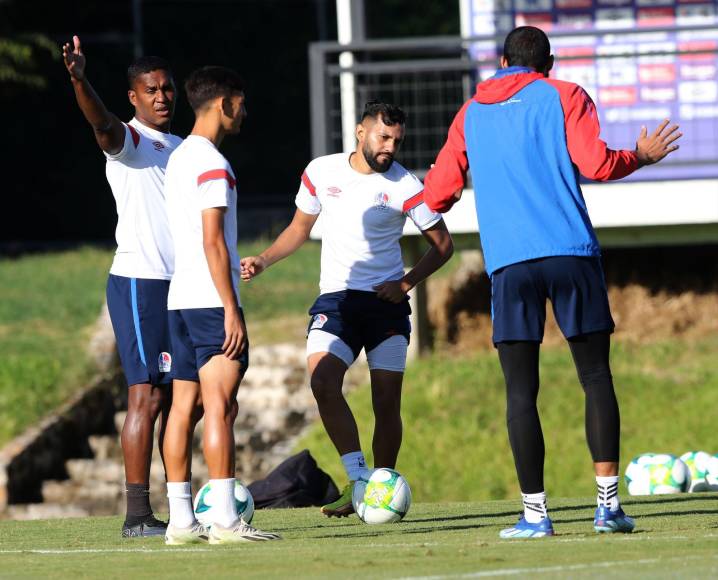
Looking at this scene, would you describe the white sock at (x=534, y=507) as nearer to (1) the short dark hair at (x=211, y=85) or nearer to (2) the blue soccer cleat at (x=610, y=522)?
(2) the blue soccer cleat at (x=610, y=522)

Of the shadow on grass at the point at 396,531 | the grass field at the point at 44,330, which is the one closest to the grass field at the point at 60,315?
the grass field at the point at 44,330

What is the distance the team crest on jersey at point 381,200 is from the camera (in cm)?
819

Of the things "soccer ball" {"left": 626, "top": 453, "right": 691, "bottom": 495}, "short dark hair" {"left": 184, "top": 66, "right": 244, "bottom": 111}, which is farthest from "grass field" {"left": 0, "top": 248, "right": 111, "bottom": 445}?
"short dark hair" {"left": 184, "top": 66, "right": 244, "bottom": 111}

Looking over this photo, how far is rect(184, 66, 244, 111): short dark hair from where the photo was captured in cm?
675

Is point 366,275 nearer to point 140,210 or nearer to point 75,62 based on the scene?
point 140,210

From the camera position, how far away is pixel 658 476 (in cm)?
1059

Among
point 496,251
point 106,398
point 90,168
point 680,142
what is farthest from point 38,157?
point 496,251

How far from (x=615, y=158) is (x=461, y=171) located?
0.70 metres

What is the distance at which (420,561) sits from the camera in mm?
5777

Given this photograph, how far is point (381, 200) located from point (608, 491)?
2.42 m

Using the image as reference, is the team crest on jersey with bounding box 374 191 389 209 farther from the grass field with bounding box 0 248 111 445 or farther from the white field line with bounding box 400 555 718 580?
the grass field with bounding box 0 248 111 445

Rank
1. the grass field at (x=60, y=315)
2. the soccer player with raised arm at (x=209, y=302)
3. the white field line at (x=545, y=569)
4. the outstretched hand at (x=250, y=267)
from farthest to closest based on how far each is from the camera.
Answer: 1. the grass field at (x=60, y=315)
2. the outstretched hand at (x=250, y=267)
3. the soccer player with raised arm at (x=209, y=302)
4. the white field line at (x=545, y=569)

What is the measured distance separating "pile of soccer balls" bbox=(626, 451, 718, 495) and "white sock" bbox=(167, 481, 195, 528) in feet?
14.8

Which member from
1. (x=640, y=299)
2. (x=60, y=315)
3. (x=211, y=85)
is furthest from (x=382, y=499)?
(x=60, y=315)
